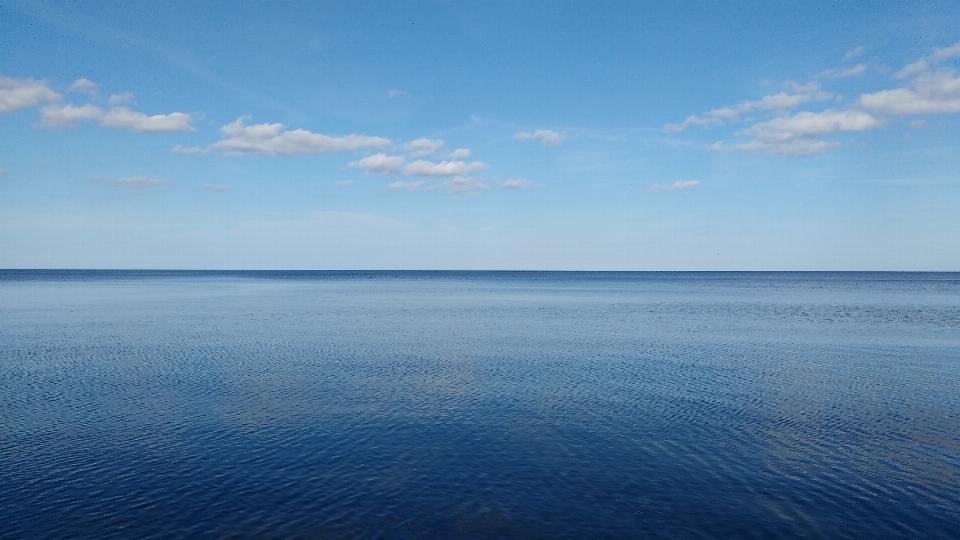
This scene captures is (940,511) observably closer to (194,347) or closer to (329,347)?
(329,347)

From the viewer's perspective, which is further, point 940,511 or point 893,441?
point 893,441

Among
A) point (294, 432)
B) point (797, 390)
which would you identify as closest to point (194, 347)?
point (294, 432)

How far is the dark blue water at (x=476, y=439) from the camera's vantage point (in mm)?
16672

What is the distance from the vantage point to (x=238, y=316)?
7288cm

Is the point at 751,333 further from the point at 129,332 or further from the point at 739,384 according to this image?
the point at 129,332

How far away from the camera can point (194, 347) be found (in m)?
46.4

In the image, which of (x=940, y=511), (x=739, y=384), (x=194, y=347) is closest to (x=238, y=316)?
(x=194, y=347)

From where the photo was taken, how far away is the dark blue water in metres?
16.7

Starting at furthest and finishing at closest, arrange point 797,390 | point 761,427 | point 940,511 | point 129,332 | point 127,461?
point 129,332, point 797,390, point 761,427, point 127,461, point 940,511

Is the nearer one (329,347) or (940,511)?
(940,511)

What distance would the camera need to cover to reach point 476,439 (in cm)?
2359

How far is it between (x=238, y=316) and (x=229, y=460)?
55829 mm

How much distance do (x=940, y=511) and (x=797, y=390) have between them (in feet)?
52.4

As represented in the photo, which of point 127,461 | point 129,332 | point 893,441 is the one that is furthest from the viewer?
point 129,332
